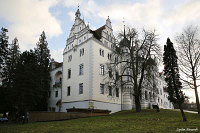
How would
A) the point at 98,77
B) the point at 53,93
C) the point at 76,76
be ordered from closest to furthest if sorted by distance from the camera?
the point at 98,77
the point at 76,76
the point at 53,93

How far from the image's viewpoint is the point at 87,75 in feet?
111

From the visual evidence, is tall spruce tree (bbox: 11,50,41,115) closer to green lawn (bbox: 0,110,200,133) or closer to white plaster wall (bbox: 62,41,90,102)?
green lawn (bbox: 0,110,200,133)

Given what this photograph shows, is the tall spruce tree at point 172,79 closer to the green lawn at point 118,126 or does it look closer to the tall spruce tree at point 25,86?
the green lawn at point 118,126

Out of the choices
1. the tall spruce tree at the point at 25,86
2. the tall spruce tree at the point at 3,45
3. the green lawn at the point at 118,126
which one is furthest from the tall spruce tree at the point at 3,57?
the green lawn at the point at 118,126

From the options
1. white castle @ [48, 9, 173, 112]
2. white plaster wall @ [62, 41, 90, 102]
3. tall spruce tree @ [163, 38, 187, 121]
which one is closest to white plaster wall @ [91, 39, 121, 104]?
white castle @ [48, 9, 173, 112]

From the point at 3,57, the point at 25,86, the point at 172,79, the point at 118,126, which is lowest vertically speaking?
the point at 118,126

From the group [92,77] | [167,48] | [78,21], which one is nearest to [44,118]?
[92,77]

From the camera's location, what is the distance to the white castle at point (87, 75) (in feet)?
109

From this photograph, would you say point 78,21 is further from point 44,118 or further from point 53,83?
point 44,118

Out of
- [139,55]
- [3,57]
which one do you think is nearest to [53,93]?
[3,57]

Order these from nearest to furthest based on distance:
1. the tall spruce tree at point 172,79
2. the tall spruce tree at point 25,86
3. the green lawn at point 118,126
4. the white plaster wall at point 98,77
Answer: the green lawn at point 118,126, the tall spruce tree at point 172,79, the tall spruce tree at point 25,86, the white plaster wall at point 98,77

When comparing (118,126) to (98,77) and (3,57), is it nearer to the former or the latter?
(98,77)

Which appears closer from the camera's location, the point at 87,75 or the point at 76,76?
the point at 87,75

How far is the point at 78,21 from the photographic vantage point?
39094 millimetres
